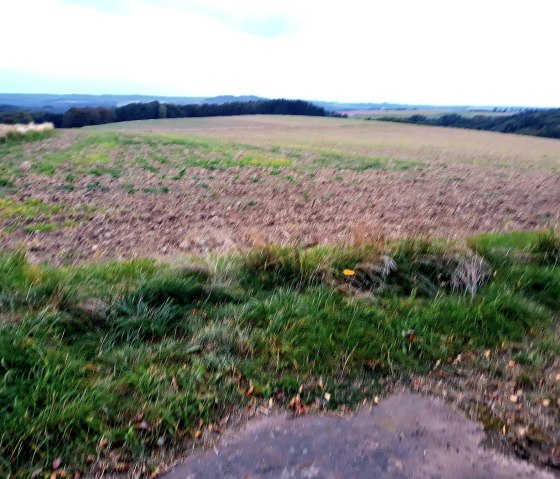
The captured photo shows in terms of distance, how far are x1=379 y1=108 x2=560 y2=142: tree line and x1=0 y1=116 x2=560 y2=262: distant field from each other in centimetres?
2719

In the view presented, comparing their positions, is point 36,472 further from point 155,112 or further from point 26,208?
point 155,112

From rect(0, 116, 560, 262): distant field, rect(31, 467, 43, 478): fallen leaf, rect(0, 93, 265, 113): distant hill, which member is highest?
rect(31, 467, 43, 478): fallen leaf

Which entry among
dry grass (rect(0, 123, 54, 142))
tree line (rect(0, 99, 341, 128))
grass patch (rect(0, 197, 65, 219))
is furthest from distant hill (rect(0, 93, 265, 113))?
grass patch (rect(0, 197, 65, 219))

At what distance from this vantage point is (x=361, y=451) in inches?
119

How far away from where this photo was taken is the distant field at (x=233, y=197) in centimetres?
886

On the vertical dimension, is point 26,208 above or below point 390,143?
above

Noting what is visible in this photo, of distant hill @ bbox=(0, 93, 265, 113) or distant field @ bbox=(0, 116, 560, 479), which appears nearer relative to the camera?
distant field @ bbox=(0, 116, 560, 479)

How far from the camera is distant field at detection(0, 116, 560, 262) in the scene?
8859 mm

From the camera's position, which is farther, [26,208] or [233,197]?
[233,197]

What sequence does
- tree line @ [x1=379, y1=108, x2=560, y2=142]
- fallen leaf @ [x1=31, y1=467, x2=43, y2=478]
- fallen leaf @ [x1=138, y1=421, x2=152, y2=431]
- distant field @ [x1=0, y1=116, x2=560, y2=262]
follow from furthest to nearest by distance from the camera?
tree line @ [x1=379, y1=108, x2=560, y2=142] < distant field @ [x1=0, y1=116, x2=560, y2=262] < fallen leaf @ [x1=138, y1=421, x2=152, y2=431] < fallen leaf @ [x1=31, y1=467, x2=43, y2=478]

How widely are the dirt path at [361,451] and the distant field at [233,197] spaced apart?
10.1 feet

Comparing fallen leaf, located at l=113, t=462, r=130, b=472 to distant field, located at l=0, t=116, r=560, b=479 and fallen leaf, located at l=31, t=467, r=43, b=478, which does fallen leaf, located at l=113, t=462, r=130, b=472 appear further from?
fallen leaf, located at l=31, t=467, r=43, b=478

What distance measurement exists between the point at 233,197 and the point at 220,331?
935cm

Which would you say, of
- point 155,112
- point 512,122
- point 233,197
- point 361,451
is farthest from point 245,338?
point 512,122
